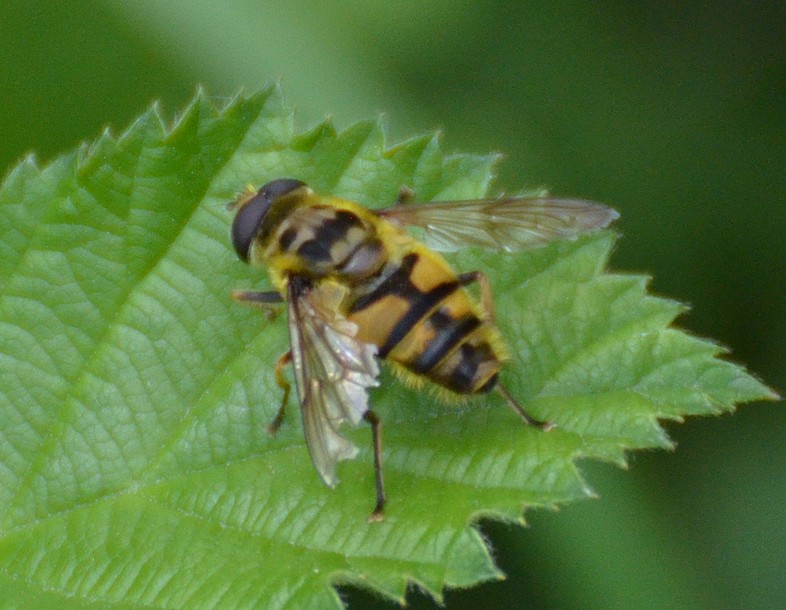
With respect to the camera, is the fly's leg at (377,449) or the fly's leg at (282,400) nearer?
the fly's leg at (377,449)

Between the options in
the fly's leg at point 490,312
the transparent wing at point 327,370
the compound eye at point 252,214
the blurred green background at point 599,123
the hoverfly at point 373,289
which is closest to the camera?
the transparent wing at point 327,370

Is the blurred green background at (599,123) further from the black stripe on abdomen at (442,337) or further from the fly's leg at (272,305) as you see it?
the black stripe on abdomen at (442,337)

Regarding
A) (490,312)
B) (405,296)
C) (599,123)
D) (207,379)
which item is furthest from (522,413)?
(599,123)

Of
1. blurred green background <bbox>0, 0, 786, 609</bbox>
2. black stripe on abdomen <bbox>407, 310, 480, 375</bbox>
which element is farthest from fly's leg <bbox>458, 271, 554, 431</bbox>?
blurred green background <bbox>0, 0, 786, 609</bbox>

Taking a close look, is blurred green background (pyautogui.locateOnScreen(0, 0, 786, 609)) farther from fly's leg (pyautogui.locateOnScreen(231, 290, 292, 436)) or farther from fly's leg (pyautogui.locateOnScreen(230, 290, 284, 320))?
fly's leg (pyautogui.locateOnScreen(230, 290, 284, 320))

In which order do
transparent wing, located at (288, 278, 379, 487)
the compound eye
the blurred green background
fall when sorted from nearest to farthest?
1. transparent wing, located at (288, 278, 379, 487)
2. the compound eye
3. the blurred green background

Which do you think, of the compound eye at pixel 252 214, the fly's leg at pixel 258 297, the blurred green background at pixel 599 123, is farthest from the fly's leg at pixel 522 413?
the blurred green background at pixel 599 123

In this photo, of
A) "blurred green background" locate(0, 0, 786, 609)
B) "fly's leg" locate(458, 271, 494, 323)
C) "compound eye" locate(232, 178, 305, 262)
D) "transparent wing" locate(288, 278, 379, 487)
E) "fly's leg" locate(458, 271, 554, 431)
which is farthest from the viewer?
"blurred green background" locate(0, 0, 786, 609)
